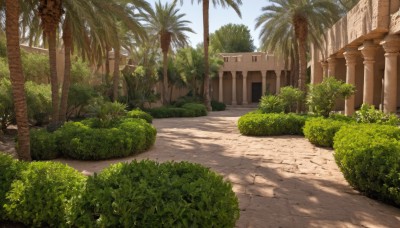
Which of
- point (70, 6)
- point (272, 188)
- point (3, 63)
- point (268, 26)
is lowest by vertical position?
point (272, 188)

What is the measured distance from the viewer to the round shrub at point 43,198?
137 inches

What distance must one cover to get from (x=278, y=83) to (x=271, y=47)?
51.5 ft

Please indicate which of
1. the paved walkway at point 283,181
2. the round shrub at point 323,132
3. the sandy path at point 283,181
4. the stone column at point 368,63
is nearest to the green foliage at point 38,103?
the paved walkway at point 283,181

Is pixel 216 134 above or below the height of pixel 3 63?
below

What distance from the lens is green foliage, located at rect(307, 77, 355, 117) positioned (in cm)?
1094

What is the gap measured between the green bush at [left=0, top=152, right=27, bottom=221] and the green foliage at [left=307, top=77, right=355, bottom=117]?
9479 mm

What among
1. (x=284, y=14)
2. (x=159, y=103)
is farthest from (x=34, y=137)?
(x=159, y=103)

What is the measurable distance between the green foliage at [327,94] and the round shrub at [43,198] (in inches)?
365

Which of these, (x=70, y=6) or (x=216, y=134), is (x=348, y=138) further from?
(x=70, y=6)

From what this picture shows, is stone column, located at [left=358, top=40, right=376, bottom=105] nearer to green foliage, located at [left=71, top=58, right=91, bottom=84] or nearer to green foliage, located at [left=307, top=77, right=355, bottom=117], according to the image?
green foliage, located at [left=307, top=77, right=355, bottom=117]

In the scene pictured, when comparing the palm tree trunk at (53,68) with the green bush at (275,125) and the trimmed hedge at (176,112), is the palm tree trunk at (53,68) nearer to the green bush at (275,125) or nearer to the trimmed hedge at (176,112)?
the green bush at (275,125)

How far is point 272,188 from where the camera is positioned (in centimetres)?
508

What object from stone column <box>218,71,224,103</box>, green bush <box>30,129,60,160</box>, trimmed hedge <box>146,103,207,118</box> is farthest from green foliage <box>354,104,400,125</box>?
stone column <box>218,71,224,103</box>

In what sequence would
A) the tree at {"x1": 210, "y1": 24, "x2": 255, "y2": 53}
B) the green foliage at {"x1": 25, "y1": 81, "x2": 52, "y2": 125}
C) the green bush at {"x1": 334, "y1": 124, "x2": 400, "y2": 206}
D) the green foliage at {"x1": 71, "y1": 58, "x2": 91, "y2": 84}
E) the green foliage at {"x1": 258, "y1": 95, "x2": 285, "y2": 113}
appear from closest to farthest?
1. the green bush at {"x1": 334, "y1": 124, "x2": 400, "y2": 206}
2. the green foliage at {"x1": 25, "y1": 81, "x2": 52, "y2": 125}
3. the green foliage at {"x1": 258, "y1": 95, "x2": 285, "y2": 113}
4. the green foliage at {"x1": 71, "y1": 58, "x2": 91, "y2": 84}
5. the tree at {"x1": 210, "y1": 24, "x2": 255, "y2": 53}
